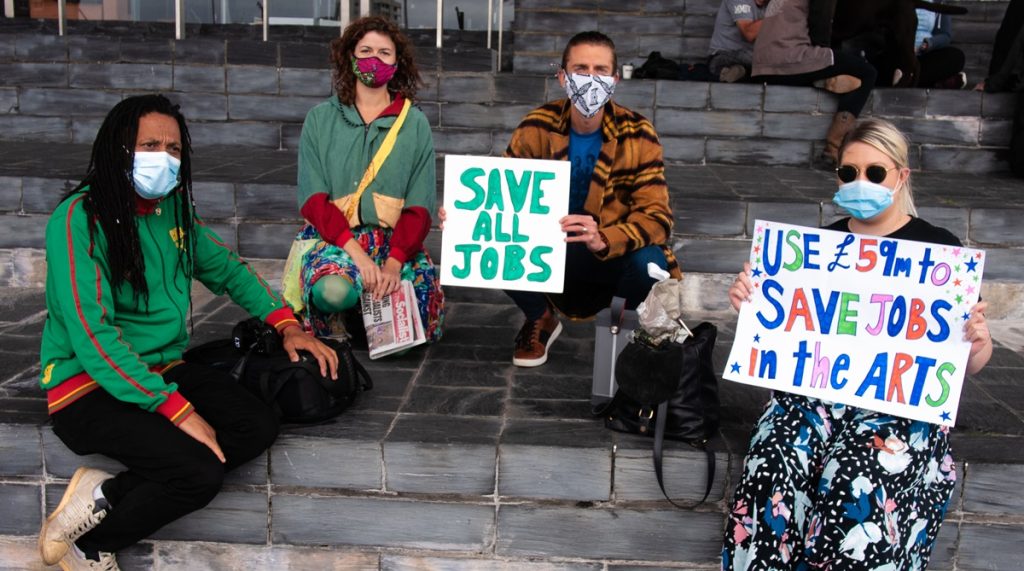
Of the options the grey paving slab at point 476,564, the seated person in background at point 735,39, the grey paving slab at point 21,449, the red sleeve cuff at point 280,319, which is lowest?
the grey paving slab at point 476,564

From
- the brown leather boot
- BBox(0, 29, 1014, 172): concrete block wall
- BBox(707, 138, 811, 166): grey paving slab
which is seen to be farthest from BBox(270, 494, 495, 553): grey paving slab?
the brown leather boot

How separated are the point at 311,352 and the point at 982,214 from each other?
3.79 metres

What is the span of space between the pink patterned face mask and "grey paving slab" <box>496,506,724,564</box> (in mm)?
1849

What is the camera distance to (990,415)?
11.5 feet

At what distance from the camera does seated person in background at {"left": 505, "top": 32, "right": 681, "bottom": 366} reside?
12.0 feet

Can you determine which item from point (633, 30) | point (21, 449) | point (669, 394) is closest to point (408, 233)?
point (669, 394)

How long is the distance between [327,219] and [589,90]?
1193mm

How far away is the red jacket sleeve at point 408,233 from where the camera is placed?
12.8ft

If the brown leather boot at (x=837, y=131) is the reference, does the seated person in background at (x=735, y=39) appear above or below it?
above

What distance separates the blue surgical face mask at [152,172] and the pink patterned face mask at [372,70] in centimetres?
119

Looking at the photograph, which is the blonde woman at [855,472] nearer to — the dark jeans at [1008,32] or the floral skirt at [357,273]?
the floral skirt at [357,273]

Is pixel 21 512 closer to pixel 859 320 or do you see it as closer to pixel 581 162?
pixel 581 162

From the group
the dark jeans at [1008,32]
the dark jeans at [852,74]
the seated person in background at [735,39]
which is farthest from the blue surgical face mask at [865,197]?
the dark jeans at [1008,32]

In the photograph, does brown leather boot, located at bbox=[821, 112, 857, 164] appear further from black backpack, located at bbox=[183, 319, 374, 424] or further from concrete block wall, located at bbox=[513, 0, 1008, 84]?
black backpack, located at bbox=[183, 319, 374, 424]
